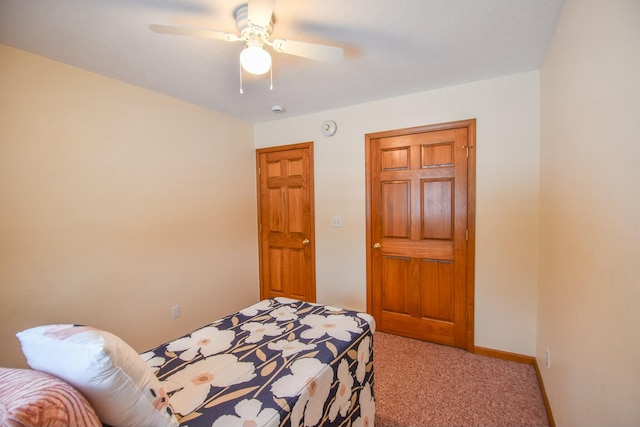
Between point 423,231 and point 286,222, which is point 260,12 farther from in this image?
point 286,222

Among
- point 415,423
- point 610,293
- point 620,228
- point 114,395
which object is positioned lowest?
point 415,423

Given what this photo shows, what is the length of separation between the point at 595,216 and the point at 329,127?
2.38 metres

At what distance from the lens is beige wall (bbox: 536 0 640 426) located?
30.9 inches

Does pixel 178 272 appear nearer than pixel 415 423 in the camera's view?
No

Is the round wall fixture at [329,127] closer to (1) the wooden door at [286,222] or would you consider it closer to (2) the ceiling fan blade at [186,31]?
(1) the wooden door at [286,222]

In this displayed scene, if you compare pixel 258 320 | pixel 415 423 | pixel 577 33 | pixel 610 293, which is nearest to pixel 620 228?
pixel 610 293

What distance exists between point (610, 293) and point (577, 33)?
113cm

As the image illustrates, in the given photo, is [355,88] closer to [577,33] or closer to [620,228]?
[577,33]

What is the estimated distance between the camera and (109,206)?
2.16 m

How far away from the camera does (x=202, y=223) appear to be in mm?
2887

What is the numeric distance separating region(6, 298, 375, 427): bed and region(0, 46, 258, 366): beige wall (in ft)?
3.94

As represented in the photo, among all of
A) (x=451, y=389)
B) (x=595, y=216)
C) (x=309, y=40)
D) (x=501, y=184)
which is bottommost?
(x=451, y=389)

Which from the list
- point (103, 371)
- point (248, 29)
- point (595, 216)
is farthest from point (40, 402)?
point (595, 216)

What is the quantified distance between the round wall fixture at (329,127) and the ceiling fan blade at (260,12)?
1661mm
